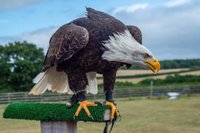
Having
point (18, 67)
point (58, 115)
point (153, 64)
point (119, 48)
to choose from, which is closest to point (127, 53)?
point (119, 48)

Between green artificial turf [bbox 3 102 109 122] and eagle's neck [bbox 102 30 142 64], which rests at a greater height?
eagle's neck [bbox 102 30 142 64]

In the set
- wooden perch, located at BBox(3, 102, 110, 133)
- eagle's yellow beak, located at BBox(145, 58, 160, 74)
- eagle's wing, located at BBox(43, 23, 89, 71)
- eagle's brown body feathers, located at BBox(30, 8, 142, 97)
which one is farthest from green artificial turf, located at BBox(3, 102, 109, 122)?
eagle's yellow beak, located at BBox(145, 58, 160, 74)

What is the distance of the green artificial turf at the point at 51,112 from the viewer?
311 centimetres

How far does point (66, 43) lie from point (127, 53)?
436 mm

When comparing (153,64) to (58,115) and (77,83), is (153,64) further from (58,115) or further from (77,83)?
(58,115)

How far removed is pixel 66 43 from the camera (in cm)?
321

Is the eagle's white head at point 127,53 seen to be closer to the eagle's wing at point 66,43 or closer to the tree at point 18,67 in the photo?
the eagle's wing at point 66,43

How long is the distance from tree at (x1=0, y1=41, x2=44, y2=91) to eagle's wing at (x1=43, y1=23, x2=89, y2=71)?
24.7 metres

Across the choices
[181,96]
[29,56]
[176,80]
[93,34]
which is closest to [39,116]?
[93,34]

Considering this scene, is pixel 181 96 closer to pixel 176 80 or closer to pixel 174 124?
pixel 176 80

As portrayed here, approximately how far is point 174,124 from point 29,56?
710 inches

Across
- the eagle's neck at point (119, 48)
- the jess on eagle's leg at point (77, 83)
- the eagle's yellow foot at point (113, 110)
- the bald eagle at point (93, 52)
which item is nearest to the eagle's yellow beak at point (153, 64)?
the bald eagle at point (93, 52)

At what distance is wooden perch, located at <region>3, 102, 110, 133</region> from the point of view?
312 centimetres

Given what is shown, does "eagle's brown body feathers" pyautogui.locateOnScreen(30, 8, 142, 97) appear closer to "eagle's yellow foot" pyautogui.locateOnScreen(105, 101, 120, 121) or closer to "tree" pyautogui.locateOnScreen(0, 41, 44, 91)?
"eagle's yellow foot" pyautogui.locateOnScreen(105, 101, 120, 121)
